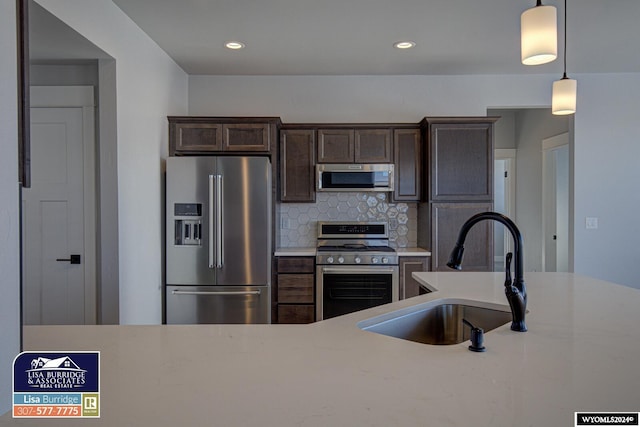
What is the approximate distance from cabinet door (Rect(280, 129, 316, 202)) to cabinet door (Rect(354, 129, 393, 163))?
0.44 m

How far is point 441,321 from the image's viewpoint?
1.80m

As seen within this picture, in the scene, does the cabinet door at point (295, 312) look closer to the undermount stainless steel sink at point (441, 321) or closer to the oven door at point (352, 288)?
the oven door at point (352, 288)

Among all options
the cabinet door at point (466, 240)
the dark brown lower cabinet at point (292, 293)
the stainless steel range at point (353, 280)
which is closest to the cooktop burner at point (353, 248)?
the stainless steel range at point (353, 280)

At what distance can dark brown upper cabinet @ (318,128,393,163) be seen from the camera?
4.03 metres

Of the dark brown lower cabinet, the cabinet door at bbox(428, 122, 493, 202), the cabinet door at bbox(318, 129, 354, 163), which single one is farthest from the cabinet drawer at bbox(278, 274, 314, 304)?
the cabinet door at bbox(428, 122, 493, 202)

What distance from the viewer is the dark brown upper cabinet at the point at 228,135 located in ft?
12.4

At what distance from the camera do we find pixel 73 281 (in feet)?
9.67

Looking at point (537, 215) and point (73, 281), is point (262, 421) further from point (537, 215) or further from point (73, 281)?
point (537, 215)

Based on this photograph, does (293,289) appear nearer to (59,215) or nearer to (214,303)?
(214,303)

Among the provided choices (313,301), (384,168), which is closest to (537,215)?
(384,168)

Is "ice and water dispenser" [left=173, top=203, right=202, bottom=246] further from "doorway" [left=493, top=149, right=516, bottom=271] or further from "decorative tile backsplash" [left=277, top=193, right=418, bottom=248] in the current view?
"doorway" [left=493, top=149, right=516, bottom=271]

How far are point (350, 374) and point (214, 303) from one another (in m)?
2.72

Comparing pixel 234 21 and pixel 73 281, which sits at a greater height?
pixel 234 21

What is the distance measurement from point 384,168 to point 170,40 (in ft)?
7.30
